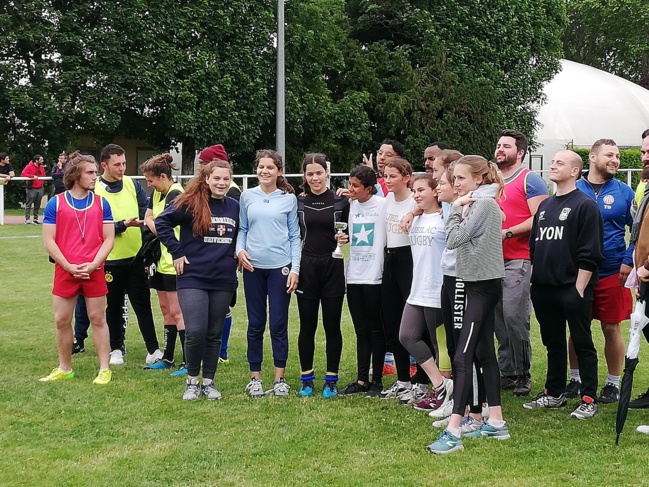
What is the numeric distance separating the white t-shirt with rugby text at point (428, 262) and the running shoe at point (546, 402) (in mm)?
1099

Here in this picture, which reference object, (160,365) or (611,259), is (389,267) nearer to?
(611,259)

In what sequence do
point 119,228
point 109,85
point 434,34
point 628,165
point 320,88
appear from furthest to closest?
1. point 628,165
2. point 434,34
3. point 320,88
4. point 109,85
5. point 119,228

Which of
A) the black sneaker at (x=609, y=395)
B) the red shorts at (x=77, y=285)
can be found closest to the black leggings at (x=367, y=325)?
the black sneaker at (x=609, y=395)

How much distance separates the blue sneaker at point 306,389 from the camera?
6828mm

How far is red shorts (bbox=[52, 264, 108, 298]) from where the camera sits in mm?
7102

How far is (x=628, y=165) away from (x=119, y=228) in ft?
125

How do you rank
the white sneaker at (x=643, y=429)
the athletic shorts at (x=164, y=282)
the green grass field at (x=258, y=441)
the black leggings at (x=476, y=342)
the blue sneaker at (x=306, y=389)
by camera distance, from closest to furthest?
the green grass field at (x=258, y=441) < the black leggings at (x=476, y=342) < the white sneaker at (x=643, y=429) < the blue sneaker at (x=306, y=389) < the athletic shorts at (x=164, y=282)

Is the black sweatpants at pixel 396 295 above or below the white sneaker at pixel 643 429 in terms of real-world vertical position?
above

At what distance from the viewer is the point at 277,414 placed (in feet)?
20.5

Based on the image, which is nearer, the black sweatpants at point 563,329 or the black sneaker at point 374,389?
the black sweatpants at point 563,329

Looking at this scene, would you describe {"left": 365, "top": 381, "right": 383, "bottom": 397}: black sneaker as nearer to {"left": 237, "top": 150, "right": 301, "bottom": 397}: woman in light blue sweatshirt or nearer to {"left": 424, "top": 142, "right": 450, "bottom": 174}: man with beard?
{"left": 237, "top": 150, "right": 301, "bottom": 397}: woman in light blue sweatshirt

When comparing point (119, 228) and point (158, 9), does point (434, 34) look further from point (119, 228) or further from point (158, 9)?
point (119, 228)

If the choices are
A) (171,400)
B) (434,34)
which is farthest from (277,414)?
(434,34)

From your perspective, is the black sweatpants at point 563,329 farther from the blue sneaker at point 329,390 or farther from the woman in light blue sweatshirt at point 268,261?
the woman in light blue sweatshirt at point 268,261
